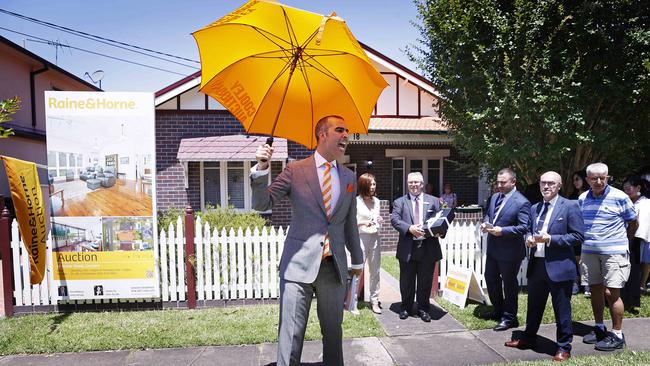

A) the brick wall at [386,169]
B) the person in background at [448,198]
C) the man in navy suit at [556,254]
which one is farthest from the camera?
the brick wall at [386,169]

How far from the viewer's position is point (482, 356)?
4.70 meters

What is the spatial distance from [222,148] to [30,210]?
5.58 meters

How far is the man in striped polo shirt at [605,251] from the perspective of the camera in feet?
15.9

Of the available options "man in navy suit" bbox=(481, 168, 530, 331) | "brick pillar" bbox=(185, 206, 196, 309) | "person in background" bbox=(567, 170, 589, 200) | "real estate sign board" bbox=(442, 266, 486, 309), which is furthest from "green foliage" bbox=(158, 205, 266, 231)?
"person in background" bbox=(567, 170, 589, 200)

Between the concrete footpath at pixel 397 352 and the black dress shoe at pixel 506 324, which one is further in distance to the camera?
the black dress shoe at pixel 506 324

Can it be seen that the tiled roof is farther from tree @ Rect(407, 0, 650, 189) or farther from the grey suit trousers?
the grey suit trousers

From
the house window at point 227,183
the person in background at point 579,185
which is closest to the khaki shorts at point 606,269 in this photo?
the person in background at point 579,185

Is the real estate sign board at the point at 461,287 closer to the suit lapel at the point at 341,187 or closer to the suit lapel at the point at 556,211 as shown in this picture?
the suit lapel at the point at 556,211

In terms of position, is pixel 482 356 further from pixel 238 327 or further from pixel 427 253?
pixel 238 327

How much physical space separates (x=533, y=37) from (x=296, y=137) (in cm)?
477

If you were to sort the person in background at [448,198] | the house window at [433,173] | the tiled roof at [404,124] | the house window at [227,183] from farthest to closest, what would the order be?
the house window at [433,173] → the person in background at [448,198] → the tiled roof at [404,124] → the house window at [227,183]

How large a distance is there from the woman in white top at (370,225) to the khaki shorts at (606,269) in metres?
2.58

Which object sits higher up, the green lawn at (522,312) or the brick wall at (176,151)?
the brick wall at (176,151)

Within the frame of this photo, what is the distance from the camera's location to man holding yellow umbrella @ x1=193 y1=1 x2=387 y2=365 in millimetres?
3244
